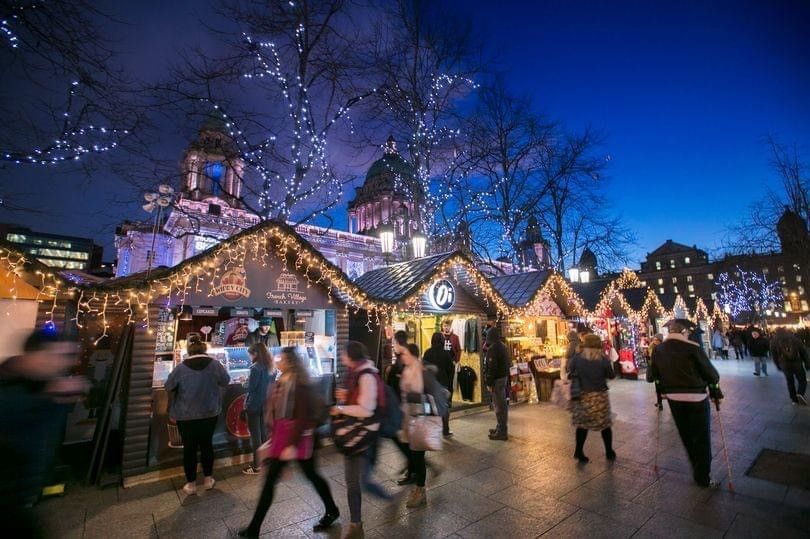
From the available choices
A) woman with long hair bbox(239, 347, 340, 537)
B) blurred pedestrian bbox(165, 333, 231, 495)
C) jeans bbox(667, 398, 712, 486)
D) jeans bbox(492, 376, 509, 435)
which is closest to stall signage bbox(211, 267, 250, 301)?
blurred pedestrian bbox(165, 333, 231, 495)

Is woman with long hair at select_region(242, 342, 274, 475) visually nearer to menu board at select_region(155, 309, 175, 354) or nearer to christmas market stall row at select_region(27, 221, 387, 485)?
christmas market stall row at select_region(27, 221, 387, 485)

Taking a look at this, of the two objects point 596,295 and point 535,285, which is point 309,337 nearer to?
point 535,285

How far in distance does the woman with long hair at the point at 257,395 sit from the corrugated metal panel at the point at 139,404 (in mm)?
1440

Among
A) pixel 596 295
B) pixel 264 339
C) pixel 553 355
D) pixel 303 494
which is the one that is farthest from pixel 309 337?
pixel 596 295

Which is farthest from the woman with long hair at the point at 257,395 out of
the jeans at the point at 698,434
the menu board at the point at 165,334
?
the jeans at the point at 698,434

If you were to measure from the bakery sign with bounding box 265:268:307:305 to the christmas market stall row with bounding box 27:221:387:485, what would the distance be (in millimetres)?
20

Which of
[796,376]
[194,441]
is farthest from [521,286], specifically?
[194,441]

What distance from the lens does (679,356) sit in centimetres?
509

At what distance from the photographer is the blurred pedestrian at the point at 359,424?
3.82 metres

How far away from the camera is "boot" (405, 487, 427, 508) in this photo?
454 cm

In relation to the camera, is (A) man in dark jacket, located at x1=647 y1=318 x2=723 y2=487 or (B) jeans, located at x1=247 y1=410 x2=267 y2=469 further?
(B) jeans, located at x1=247 y1=410 x2=267 y2=469

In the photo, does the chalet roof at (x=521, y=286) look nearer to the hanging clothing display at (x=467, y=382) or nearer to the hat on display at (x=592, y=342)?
the hanging clothing display at (x=467, y=382)

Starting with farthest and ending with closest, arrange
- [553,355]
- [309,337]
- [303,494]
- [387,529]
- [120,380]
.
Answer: [553,355] < [309,337] < [120,380] < [303,494] < [387,529]

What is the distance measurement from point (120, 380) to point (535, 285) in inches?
427
